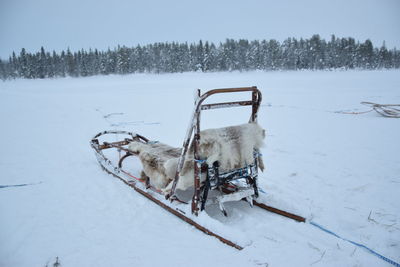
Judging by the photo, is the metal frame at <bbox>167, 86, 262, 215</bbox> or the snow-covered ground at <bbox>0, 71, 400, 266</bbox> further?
→ the metal frame at <bbox>167, 86, 262, 215</bbox>

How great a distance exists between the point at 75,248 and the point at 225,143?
2.27 meters

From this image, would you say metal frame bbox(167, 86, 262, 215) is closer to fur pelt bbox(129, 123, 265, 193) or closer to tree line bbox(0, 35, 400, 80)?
fur pelt bbox(129, 123, 265, 193)

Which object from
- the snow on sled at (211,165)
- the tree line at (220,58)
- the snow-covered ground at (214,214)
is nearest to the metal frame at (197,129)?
the snow on sled at (211,165)

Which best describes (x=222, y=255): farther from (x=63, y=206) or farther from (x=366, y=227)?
(x=63, y=206)

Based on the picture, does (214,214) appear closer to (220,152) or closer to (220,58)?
(220,152)

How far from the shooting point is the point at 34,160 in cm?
708

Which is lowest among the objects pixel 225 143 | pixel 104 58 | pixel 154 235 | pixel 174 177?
pixel 154 235

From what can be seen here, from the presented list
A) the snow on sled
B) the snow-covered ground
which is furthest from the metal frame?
the snow-covered ground

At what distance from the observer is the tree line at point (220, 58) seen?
66.0m

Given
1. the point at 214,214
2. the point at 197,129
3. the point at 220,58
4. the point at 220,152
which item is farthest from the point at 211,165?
the point at 220,58

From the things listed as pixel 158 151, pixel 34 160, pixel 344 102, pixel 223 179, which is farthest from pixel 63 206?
pixel 344 102

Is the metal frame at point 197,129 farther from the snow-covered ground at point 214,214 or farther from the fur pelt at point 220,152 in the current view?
the snow-covered ground at point 214,214

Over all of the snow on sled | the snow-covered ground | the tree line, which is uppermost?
the tree line

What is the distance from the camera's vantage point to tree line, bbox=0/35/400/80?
66.0 m
